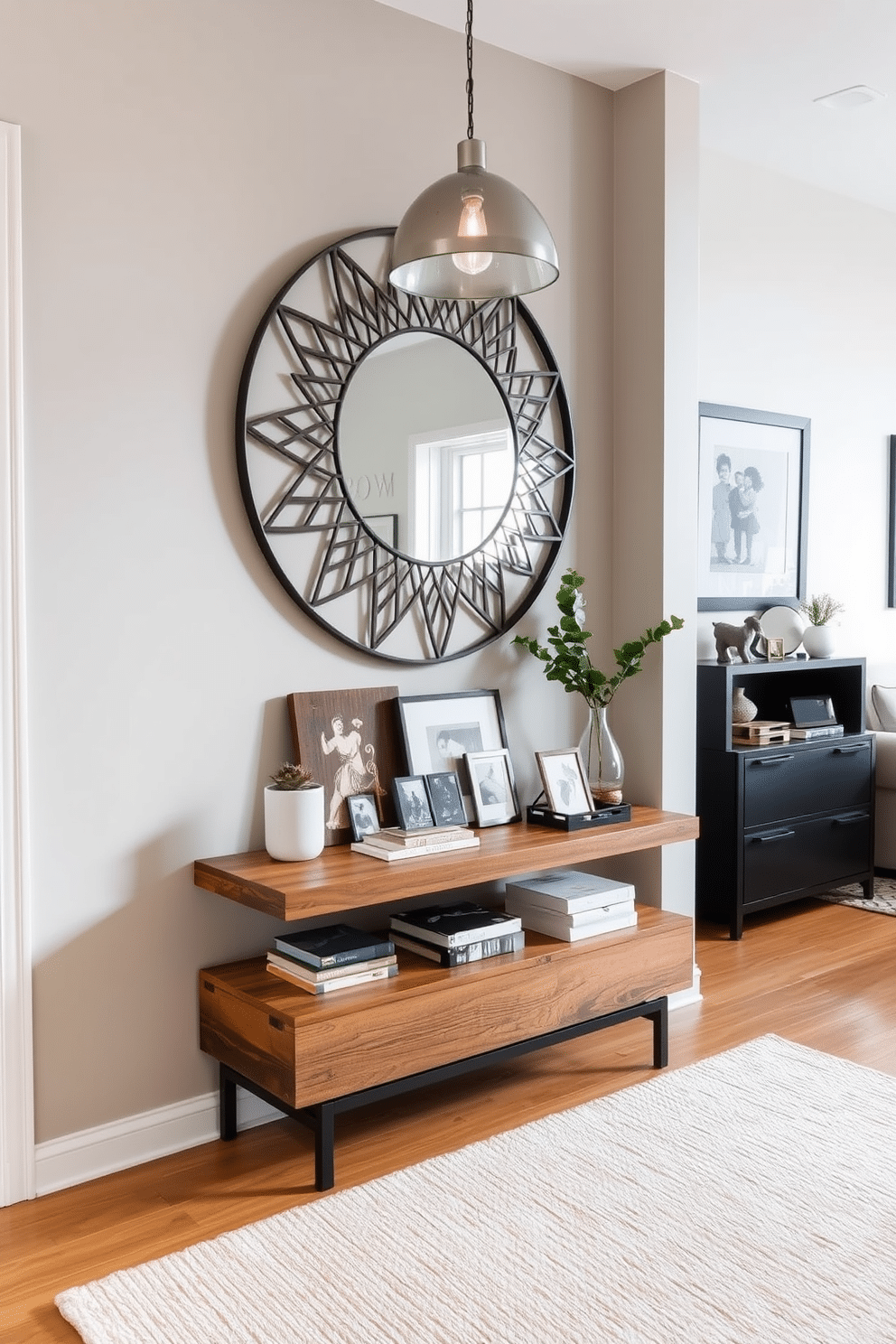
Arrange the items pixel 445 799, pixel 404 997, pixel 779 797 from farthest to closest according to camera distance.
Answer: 1. pixel 779 797
2. pixel 445 799
3. pixel 404 997

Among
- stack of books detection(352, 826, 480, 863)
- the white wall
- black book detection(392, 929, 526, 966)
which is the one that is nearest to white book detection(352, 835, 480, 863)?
stack of books detection(352, 826, 480, 863)

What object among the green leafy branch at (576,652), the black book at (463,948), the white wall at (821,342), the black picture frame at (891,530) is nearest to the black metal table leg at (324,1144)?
the black book at (463,948)

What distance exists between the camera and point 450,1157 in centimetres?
247

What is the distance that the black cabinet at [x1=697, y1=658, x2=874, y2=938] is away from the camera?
4.04m

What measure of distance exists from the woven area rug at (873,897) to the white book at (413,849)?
2394 millimetres

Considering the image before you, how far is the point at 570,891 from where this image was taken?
2955 millimetres

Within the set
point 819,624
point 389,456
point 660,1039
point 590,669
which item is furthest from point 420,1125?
point 819,624

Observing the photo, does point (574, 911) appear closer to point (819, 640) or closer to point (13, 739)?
point (13, 739)

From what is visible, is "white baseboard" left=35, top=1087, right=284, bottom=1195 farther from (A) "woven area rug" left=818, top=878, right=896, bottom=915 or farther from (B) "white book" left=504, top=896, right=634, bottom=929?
(A) "woven area rug" left=818, top=878, right=896, bottom=915

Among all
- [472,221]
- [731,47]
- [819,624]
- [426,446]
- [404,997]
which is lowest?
[404,997]

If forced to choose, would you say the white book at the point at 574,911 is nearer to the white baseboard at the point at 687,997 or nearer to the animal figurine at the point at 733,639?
the white baseboard at the point at 687,997

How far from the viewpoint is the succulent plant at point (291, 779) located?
101 inches

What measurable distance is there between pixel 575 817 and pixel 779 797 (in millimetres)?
1492

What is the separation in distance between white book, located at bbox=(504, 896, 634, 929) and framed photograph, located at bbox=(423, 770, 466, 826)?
→ 0.95ft
